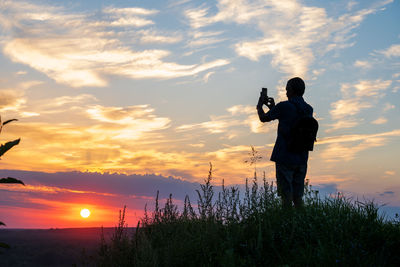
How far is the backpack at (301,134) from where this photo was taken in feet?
23.4

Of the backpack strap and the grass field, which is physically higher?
the backpack strap

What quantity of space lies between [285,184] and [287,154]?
55 cm

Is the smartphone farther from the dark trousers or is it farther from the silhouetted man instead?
the dark trousers

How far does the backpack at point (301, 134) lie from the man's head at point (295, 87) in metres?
0.63

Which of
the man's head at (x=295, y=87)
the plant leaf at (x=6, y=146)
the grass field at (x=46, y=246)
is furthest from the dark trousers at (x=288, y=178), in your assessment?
the plant leaf at (x=6, y=146)

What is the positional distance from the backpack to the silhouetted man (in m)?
0.08

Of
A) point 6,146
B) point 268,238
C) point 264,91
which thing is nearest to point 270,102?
point 264,91

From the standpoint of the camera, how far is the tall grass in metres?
5.48

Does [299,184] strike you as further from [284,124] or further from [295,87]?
[295,87]

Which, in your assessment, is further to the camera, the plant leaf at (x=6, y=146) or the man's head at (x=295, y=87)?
the man's head at (x=295, y=87)

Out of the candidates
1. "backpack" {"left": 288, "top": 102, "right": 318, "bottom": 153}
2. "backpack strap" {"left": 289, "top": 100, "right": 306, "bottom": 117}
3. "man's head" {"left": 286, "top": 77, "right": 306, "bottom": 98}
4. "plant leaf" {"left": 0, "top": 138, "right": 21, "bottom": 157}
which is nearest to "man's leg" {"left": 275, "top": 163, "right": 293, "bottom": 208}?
"backpack" {"left": 288, "top": 102, "right": 318, "bottom": 153}

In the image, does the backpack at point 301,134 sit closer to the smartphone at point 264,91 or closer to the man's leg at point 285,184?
the man's leg at point 285,184

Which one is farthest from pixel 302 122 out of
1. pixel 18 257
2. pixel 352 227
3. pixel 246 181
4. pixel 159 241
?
pixel 18 257

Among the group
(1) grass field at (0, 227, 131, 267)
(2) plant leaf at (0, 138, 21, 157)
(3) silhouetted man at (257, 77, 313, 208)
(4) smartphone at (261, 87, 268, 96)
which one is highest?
(4) smartphone at (261, 87, 268, 96)
